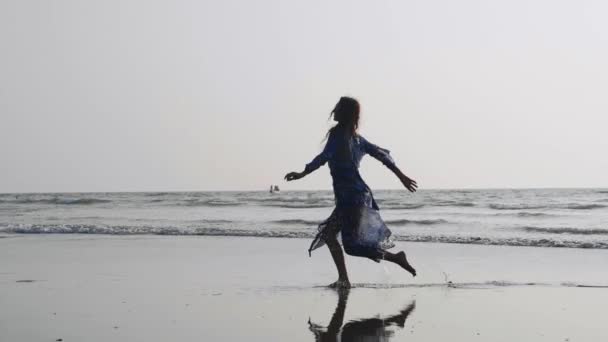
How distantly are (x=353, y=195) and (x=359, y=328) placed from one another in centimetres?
207

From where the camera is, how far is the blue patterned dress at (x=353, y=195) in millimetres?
6938

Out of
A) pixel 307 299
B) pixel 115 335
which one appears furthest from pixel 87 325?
pixel 307 299

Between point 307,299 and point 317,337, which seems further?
point 307,299

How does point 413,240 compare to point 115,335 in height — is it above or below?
below

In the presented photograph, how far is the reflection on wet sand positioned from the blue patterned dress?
1.17m

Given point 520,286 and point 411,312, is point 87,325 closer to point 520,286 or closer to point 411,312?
point 411,312

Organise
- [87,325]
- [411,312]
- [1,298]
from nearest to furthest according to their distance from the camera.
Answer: [87,325] < [411,312] < [1,298]

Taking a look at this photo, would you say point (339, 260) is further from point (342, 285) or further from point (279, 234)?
point (279, 234)

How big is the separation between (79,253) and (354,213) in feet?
19.7


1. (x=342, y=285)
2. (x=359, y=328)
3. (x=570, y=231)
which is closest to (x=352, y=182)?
(x=342, y=285)

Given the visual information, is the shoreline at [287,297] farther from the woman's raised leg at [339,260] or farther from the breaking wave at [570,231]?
the breaking wave at [570,231]

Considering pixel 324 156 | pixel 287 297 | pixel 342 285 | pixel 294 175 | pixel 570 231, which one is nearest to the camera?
pixel 294 175

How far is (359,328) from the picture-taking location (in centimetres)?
518

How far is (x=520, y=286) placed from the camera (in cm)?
745
